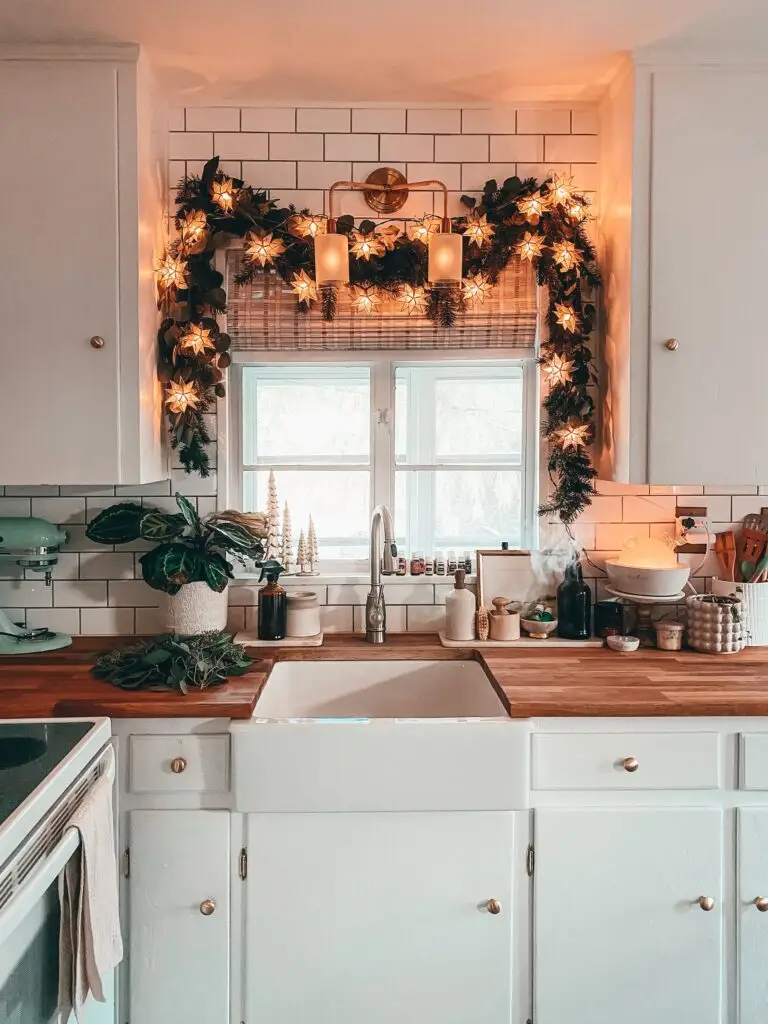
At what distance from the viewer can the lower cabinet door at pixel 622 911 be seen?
6.25 ft

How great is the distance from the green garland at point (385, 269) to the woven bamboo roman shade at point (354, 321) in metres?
0.04

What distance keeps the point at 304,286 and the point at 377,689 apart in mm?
1209

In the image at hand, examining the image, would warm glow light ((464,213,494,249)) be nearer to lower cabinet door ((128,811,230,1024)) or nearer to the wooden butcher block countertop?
the wooden butcher block countertop

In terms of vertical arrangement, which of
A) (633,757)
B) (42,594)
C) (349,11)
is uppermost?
(349,11)

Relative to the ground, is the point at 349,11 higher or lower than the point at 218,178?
higher

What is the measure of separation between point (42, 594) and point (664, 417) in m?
1.92

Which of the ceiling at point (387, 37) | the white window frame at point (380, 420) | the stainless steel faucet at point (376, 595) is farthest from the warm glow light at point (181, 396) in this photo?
the ceiling at point (387, 37)

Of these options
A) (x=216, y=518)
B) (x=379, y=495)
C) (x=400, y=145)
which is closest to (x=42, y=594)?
(x=216, y=518)

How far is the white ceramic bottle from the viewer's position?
244 cm

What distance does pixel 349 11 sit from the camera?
1950 millimetres

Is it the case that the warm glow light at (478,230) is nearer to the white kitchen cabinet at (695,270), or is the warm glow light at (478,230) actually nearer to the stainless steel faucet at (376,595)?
the white kitchen cabinet at (695,270)

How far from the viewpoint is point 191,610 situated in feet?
7.70

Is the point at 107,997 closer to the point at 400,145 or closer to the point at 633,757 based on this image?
the point at 633,757


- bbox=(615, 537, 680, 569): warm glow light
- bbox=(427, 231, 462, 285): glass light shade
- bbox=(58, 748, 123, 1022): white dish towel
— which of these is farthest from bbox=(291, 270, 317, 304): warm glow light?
bbox=(58, 748, 123, 1022): white dish towel
